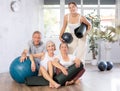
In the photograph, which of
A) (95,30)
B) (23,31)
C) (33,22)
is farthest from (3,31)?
(95,30)

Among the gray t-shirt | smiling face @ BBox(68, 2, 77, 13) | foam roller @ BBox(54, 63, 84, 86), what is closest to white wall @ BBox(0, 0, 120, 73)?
the gray t-shirt

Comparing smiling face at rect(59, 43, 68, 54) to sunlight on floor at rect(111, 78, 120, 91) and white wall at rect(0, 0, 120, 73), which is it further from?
white wall at rect(0, 0, 120, 73)

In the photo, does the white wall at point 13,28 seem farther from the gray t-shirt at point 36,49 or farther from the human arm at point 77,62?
the human arm at point 77,62

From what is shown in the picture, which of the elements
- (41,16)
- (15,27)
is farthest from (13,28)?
(41,16)

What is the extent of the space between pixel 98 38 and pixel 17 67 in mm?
3320

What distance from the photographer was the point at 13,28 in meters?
6.68

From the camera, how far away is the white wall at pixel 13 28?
252 inches

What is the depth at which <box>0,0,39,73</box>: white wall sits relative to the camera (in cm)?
641

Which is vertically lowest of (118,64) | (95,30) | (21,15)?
(118,64)

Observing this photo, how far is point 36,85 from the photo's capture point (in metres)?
4.95

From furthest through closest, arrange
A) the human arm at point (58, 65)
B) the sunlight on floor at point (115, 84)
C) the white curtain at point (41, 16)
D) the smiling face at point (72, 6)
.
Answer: the white curtain at point (41, 16) → the smiling face at point (72, 6) → the human arm at point (58, 65) → the sunlight on floor at point (115, 84)

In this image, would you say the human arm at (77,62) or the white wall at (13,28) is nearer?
the human arm at (77,62)

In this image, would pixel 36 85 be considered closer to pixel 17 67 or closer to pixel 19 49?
pixel 17 67

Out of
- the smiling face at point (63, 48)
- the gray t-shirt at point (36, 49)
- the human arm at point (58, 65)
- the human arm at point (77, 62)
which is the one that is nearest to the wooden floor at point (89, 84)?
the human arm at point (58, 65)
